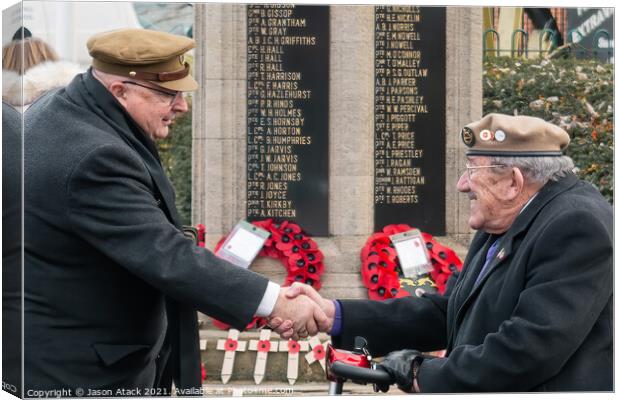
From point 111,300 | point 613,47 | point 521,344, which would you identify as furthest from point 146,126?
point 613,47

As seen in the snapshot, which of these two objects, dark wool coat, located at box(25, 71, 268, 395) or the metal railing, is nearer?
dark wool coat, located at box(25, 71, 268, 395)

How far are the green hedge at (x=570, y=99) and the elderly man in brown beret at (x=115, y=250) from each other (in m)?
2.19

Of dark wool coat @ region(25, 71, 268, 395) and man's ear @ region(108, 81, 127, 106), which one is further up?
man's ear @ region(108, 81, 127, 106)

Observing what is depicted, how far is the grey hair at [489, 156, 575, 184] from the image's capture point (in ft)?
14.2

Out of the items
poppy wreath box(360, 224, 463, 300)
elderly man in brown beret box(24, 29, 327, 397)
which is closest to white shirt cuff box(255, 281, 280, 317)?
elderly man in brown beret box(24, 29, 327, 397)

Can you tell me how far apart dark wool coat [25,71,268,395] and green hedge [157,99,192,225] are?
283cm

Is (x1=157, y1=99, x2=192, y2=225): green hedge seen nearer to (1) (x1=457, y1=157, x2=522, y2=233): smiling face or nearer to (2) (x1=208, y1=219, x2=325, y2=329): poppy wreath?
(2) (x1=208, y1=219, x2=325, y2=329): poppy wreath

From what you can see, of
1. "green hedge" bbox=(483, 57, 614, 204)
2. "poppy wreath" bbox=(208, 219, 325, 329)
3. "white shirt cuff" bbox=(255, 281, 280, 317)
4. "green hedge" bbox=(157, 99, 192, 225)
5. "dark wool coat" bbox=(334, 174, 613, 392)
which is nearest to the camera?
"dark wool coat" bbox=(334, 174, 613, 392)

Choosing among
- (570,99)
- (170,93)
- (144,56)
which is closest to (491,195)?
(170,93)

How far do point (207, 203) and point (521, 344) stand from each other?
376 centimetres

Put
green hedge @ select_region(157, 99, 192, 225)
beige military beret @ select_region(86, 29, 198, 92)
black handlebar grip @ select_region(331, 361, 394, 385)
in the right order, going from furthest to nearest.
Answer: green hedge @ select_region(157, 99, 192, 225) < beige military beret @ select_region(86, 29, 198, 92) < black handlebar grip @ select_region(331, 361, 394, 385)

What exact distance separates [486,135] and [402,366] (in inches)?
40.5

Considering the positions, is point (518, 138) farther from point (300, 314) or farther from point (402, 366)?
point (300, 314)

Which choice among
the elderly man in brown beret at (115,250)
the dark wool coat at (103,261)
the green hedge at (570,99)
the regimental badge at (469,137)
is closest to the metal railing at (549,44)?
the green hedge at (570,99)
